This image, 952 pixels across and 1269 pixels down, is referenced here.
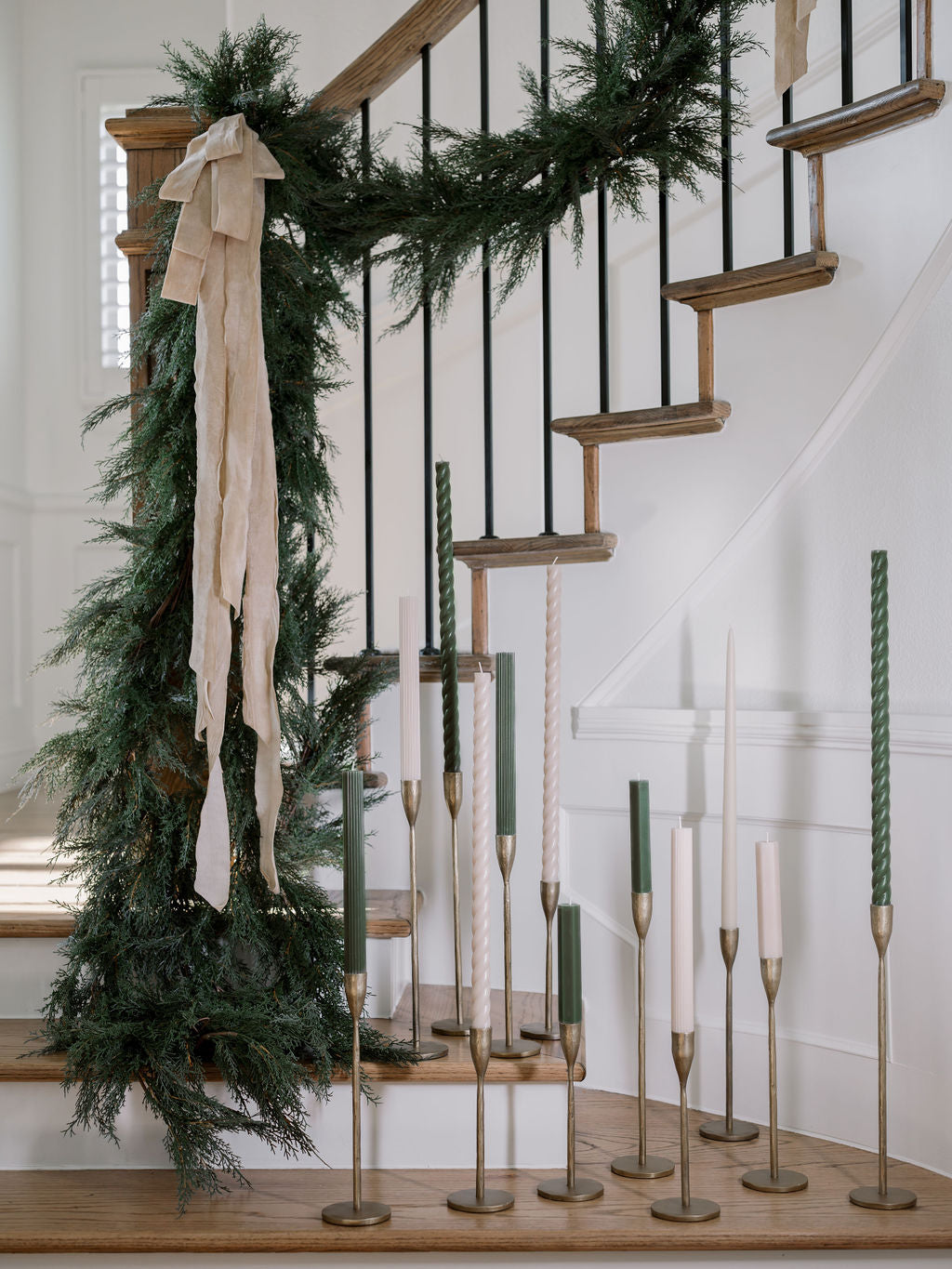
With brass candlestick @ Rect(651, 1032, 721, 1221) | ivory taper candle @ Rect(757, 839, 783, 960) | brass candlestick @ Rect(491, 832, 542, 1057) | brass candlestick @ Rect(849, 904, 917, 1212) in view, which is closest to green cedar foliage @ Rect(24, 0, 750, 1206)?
brass candlestick @ Rect(491, 832, 542, 1057)

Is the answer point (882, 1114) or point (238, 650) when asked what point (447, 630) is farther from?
point (882, 1114)

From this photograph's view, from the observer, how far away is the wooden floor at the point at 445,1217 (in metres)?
1.39

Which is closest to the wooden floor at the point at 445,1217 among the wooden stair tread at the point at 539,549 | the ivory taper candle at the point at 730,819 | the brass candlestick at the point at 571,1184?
the brass candlestick at the point at 571,1184

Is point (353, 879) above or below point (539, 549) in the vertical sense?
below

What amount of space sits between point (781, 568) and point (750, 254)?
593mm

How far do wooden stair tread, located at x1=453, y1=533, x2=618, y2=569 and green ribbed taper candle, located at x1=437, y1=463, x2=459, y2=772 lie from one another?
33 centimetres

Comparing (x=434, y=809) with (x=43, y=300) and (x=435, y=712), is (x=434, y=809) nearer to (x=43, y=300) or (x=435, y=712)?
(x=435, y=712)

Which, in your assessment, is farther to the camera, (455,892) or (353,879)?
(455,892)

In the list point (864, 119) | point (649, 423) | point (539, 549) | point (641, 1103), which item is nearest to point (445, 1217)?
point (641, 1103)

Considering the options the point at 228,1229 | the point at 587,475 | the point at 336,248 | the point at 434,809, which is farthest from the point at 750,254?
the point at 228,1229

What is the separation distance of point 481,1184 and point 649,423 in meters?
1.11

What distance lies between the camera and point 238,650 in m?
1.71

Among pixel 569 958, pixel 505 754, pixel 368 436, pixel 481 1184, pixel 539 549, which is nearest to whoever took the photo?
pixel 569 958

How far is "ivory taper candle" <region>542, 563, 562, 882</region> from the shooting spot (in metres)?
1.67
